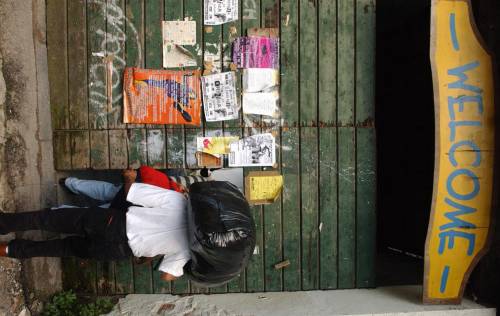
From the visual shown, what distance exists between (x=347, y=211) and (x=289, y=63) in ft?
5.16

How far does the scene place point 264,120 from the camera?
3.94 meters

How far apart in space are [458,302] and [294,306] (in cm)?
147

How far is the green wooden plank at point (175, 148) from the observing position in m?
3.92

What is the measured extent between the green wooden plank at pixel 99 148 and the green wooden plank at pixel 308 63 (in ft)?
6.33

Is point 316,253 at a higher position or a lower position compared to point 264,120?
lower

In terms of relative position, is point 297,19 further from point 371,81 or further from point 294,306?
point 294,306

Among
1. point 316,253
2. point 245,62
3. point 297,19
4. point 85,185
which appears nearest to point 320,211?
point 316,253

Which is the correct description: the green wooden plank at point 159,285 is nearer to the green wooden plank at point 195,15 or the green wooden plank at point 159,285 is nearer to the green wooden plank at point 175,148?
the green wooden plank at point 175,148

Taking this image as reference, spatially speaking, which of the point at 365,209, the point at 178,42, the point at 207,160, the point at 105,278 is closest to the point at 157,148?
the point at 207,160

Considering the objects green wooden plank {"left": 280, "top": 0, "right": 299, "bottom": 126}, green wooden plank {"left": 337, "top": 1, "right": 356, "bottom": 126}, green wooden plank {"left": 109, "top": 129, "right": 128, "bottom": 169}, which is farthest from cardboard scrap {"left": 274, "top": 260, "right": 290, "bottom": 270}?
green wooden plank {"left": 109, "top": 129, "right": 128, "bottom": 169}

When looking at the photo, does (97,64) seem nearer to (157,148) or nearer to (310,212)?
(157,148)

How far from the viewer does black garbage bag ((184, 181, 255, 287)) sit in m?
2.44

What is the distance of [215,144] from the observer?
3.92m

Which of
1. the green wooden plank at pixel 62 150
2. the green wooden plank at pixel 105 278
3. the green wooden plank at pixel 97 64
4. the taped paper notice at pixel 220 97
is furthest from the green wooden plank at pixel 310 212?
the green wooden plank at pixel 62 150
